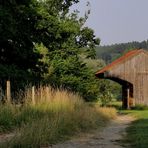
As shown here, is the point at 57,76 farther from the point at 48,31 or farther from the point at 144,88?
the point at 48,31

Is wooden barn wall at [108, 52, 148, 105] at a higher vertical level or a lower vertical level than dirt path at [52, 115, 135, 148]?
higher

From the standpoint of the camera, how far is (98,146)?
13.5 meters

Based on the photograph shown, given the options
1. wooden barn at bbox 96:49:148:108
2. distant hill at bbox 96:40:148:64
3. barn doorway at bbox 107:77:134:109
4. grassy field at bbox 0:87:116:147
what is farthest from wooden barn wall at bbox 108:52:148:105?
distant hill at bbox 96:40:148:64

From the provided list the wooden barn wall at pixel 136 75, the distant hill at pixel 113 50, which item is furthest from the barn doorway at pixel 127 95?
the distant hill at pixel 113 50

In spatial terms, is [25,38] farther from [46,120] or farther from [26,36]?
[46,120]

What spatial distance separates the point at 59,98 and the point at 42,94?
754mm

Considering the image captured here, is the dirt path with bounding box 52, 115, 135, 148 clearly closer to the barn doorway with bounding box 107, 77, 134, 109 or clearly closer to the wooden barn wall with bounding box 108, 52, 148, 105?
the barn doorway with bounding box 107, 77, 134, 109

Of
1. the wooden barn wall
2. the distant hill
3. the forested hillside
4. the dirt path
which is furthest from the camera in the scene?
the distant hill

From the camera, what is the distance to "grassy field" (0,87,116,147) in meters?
12.6

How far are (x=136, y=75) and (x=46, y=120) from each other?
36.1 m

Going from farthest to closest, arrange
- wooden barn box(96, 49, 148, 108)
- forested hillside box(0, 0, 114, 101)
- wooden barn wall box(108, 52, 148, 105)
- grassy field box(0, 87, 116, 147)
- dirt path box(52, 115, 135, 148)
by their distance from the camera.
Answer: wooden barn wall box(108, 52, 148, 105) → wooden barn box(96, 49, 148, 108) → forested hillside box(0, 0, 114, 101) → dirt path box(52, 115, 135, 148) → grassy field box(0, 87, 116, 147)

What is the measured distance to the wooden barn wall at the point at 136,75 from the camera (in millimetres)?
50000

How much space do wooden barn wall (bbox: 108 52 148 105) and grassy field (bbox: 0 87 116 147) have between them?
27.8 m

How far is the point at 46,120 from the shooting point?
15047mm
